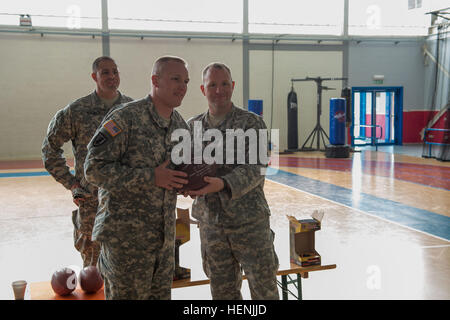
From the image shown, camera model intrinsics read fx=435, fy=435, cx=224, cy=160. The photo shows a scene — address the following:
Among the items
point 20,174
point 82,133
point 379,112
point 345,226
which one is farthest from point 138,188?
point 379,112

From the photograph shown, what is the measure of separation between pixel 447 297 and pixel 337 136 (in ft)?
31.2

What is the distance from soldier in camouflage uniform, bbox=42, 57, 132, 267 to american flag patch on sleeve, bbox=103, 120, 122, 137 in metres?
1.04

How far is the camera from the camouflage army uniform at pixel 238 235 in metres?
2.27

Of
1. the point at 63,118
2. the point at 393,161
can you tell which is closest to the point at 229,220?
the point at 63,118

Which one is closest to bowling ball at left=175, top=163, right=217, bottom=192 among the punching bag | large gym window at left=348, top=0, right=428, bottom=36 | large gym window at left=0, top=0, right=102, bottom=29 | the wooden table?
the wooden table

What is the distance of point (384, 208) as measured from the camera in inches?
251

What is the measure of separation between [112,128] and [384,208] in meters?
5.33

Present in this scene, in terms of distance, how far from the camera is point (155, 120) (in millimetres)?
2049

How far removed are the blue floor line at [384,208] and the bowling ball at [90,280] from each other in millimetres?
4034

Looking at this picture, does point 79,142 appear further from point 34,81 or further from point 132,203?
point 34,81

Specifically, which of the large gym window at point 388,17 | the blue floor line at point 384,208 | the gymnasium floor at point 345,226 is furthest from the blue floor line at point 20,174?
the large gym window at point 388,17

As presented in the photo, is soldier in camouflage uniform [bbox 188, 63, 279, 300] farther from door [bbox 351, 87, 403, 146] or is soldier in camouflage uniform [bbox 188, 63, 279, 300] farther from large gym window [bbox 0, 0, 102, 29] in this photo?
door [bbox 351, 87, 403, 146]

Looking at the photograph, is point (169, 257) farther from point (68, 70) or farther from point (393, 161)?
point (68, 70)

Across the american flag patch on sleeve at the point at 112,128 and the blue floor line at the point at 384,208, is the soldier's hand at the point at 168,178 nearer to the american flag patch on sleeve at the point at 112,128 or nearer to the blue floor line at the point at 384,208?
the american flag patch on sleeve at the point at 112,128
